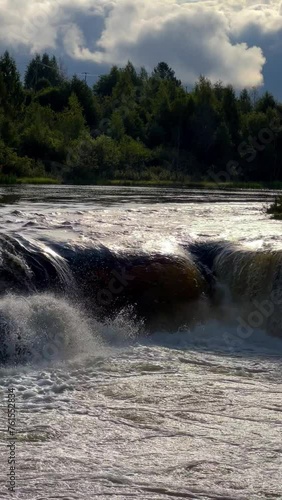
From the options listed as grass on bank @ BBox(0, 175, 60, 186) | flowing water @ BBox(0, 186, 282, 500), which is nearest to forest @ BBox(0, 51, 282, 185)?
grass on bank @ BBox(0, 175, 60, 186)

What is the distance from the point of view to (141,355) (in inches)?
336

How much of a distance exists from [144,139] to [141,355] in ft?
142

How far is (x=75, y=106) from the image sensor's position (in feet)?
164

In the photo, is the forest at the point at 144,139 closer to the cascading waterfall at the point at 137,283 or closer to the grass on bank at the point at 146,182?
the grass on bank at the point at 146,182

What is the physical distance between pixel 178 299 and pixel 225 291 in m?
0.77

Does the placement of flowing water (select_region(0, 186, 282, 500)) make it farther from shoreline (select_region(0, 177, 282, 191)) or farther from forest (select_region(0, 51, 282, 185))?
forest (select_region(0, 51, 282, 185))

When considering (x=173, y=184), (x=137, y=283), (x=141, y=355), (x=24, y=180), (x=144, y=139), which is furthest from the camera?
(x=144, y=139)

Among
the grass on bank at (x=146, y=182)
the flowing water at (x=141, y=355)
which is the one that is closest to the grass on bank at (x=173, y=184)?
the grass on bank at (x=146, y=182)

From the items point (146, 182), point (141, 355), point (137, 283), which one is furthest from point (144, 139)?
point (141, 355)

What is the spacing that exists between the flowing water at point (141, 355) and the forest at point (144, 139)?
845 inches

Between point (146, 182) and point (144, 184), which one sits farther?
point (146, 182)

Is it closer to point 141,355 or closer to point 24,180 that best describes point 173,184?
point 24,180

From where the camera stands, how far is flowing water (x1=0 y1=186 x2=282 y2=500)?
535 cm

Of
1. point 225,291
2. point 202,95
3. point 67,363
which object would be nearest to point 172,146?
point 202,95
